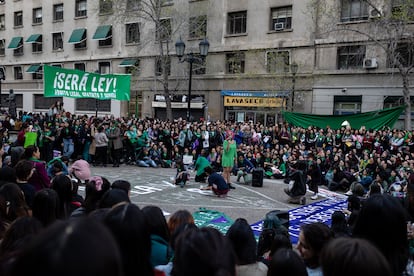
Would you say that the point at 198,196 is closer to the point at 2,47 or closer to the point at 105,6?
the point at 105,6

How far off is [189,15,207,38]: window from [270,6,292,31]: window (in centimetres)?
528

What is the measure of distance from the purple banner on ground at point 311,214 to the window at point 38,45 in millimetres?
35321

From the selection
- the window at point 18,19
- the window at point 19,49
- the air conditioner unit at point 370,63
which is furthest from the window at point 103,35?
the air conditioner unit at point 370,63

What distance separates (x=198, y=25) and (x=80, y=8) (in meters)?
13.1

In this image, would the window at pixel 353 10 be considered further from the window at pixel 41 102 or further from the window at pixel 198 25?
the window at pixel 41 102

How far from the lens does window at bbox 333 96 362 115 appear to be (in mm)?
23250

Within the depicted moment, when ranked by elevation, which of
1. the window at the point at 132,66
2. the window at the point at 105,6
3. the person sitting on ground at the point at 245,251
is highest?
the window at the point at 105,6

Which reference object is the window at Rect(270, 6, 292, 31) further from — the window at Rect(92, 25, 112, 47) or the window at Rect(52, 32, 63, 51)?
the window at Rect(52, 32, 63, 51)

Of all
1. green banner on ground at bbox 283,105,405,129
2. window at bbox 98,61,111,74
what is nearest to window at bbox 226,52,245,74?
green banner on ground at bbox 283,105,405,129

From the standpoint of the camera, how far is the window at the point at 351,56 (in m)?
22.8

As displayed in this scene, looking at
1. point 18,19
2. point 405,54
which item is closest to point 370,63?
point 405,54

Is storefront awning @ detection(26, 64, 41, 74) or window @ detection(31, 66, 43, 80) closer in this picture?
storefront awning @ detection(26, 64, 41, 74)

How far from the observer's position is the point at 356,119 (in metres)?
17.2

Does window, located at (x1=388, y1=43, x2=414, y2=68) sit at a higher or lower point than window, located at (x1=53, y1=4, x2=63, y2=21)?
lower
